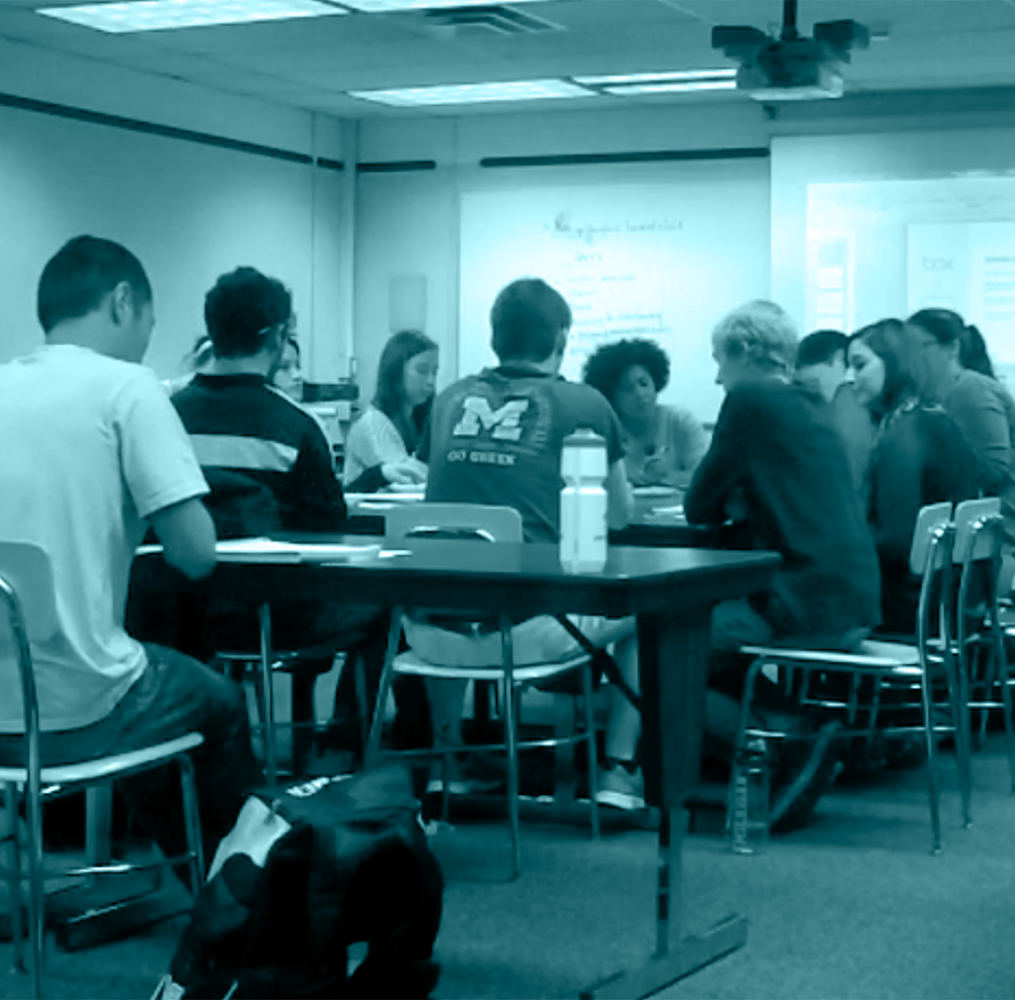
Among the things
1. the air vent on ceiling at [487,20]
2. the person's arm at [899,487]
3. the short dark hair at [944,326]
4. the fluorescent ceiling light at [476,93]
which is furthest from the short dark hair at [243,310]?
the fluorescent ceiling light at [476,93]

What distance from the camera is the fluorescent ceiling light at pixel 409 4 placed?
625 centimetres

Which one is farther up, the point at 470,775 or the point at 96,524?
the point at 96,524

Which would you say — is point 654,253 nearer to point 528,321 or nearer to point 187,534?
point 528,321

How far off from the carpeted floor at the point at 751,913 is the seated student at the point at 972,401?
1436 millimetres

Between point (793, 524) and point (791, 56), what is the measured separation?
2.39 meters

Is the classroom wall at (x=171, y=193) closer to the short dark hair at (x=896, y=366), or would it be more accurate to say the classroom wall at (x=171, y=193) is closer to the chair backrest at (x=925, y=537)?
the short dark hair at (x=896, y=366)

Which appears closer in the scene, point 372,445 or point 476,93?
point 372,445

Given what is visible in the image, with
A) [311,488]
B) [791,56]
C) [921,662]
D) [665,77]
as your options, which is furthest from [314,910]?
[665,77]

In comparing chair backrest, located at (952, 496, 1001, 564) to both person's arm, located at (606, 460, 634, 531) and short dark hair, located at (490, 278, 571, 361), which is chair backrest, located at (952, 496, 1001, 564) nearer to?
person's arm, located at (606, 460, 634, 531)

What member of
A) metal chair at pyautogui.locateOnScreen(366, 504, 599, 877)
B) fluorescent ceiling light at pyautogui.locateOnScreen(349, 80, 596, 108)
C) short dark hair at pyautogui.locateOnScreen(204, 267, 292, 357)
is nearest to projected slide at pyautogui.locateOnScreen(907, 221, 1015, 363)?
fluorescent ceiling light at pyautogui.locateOnScreen(349, 80, 596, 108)

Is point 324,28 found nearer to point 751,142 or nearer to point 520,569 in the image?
point 751,142

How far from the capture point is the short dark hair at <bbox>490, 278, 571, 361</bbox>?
3855 millimetres

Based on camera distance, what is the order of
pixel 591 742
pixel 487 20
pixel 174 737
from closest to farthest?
pixel 174 737 → pixel 591 742 → pixel 487 20

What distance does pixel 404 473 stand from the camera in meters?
5.09
